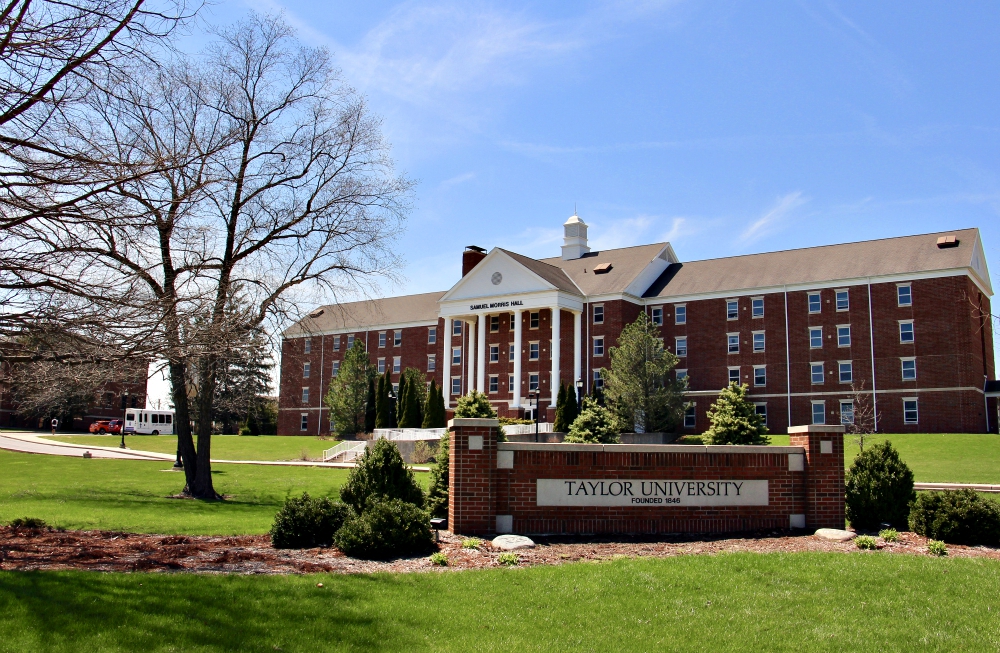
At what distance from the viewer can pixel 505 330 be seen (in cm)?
6650

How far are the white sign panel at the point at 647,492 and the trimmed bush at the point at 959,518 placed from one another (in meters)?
2.49

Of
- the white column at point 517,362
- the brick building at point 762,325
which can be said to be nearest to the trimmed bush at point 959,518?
the brick building at point 762,325

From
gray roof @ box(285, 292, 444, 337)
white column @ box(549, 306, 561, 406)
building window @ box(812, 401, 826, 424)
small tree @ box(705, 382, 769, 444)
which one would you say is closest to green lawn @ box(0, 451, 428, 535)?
small tree @ box(705, 382, 769, 444)

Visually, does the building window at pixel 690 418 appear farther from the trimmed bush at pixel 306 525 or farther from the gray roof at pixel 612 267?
the trimmed bush at pixel 306 525

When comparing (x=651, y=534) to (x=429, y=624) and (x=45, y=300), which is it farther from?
(x=45, y=300)

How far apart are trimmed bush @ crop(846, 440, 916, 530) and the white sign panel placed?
72.8 inches

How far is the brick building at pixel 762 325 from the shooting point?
51156mm

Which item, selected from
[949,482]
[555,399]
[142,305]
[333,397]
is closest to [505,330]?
[555,399]

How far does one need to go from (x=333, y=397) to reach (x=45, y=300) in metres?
63.4

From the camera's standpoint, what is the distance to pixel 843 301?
54.8 meters

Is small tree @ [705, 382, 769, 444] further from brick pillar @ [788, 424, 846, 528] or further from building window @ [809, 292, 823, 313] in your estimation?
brick pillar @ [788, 424, 846, 528]

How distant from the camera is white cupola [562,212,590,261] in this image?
71.8 m

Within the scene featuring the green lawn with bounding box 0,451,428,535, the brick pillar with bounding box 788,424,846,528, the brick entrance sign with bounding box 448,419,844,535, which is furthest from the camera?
the green lawn with bounding box 0,451,428,535

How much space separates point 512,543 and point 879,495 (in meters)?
6.87
